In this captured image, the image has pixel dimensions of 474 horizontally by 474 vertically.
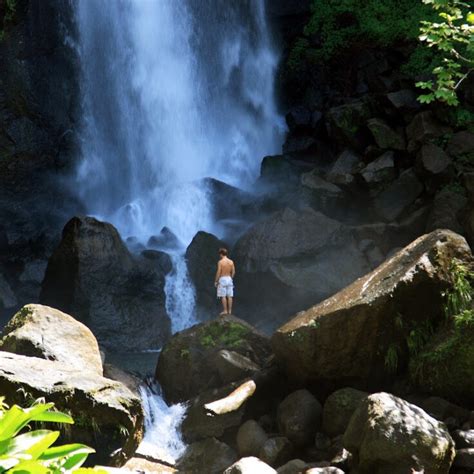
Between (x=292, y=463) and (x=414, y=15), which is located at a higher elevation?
(x=414, y=15)

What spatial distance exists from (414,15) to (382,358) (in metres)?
16.9

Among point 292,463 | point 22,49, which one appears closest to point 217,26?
point 22,49

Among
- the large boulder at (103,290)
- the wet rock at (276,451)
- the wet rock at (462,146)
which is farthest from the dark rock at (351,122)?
the wet rock at (276,451)

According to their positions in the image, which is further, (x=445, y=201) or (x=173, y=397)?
(x=445, y=201)

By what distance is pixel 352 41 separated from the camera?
22.7 meters

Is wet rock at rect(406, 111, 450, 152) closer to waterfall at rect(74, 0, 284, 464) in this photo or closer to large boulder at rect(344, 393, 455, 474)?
waterfall at rect(74, 0, 284, 464)

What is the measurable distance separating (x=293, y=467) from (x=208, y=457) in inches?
74.1

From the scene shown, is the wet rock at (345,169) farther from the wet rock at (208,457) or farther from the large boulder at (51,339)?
the wet rock at (208,457)

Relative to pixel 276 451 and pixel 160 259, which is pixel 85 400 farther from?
pixel 160 259

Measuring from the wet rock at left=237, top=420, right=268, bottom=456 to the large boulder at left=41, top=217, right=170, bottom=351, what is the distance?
286 inches

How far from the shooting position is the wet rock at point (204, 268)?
56.4ft

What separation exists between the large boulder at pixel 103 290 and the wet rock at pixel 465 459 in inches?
407

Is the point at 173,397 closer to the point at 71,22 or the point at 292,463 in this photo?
the point at 292,463

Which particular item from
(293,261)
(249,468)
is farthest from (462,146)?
(249,468)
